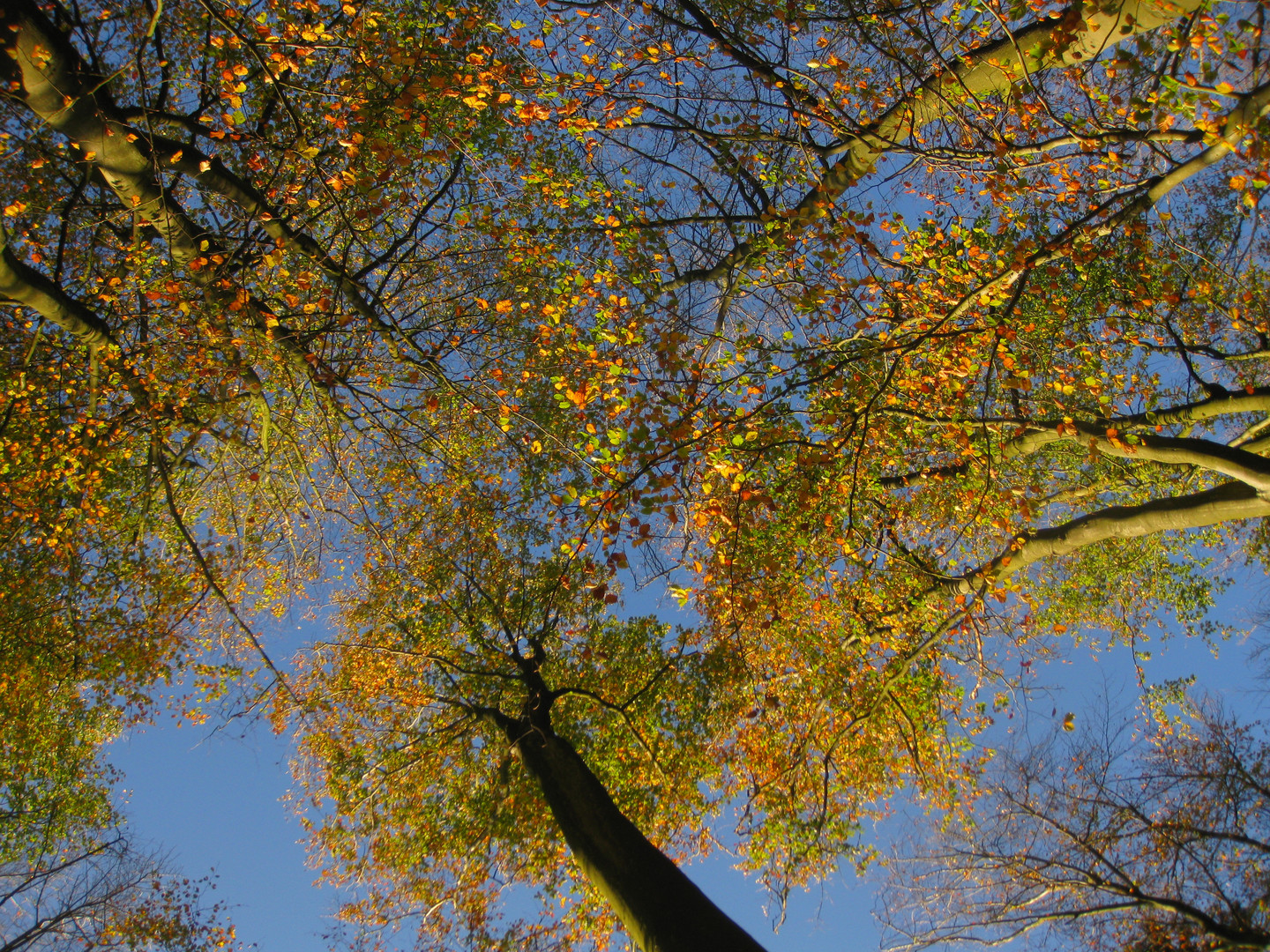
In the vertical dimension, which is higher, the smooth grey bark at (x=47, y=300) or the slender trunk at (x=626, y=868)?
the smooth grey bark at (x=47, y=300)

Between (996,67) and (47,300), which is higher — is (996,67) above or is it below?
below

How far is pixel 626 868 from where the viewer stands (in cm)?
583

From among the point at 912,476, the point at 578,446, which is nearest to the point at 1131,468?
the point at 912,476

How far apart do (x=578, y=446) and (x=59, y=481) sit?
7.98 metres

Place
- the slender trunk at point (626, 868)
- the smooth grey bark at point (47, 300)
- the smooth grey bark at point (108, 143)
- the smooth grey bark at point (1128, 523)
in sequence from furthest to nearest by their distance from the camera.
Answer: the smooth grey bark at point (47, 300) → the smooth grey bark at point (1128, 523) → the smooth grey bark at point (108, 143) → the slender trunk at point (626, 868)

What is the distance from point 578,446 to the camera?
6.49 metres

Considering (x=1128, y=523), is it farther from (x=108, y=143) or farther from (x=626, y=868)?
(x=108, y=143)

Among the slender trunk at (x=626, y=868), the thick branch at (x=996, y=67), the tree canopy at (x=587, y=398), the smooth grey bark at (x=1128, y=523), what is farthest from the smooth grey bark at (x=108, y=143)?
the smooth grey bark at (x=1128, y=523)

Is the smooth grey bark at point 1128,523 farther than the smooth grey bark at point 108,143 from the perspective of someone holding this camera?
Yes

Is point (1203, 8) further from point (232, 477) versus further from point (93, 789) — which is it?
point (93, 789)

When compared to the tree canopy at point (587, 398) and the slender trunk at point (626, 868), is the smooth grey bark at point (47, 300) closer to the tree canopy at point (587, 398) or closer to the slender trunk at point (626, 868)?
the tree canopy at point (587, 398)

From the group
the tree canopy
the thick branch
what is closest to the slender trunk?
the tree canopy

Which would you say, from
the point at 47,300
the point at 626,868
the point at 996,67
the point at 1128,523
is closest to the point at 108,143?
the point at 47,300

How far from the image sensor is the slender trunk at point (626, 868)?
5041 mm
